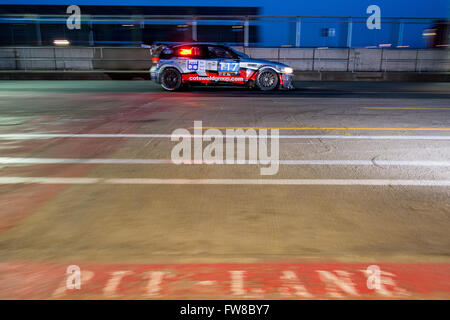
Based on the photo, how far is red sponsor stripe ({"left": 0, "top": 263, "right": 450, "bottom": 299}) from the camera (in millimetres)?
Answer: 2600

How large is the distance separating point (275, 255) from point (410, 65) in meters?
24.5

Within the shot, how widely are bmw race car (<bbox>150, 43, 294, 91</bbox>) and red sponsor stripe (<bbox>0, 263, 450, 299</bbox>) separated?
41.2 ft

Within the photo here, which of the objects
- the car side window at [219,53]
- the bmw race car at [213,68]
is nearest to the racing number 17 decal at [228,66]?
the bmw race car at [213,68]

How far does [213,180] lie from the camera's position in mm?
4824

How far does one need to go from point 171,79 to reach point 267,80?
12.0 ft

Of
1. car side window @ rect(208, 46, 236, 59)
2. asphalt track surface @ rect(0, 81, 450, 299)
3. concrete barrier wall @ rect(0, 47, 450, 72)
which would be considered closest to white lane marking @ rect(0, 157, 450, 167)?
asphalt track surface @ rect(0, 81, 450, 299)

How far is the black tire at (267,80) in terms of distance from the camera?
14.9 metres

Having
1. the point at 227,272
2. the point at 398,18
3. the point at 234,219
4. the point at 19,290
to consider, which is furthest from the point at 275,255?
the point at 398,18

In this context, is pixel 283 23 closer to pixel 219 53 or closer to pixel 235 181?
pixel 219 53

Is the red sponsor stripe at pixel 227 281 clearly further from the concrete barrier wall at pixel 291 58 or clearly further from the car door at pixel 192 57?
the concrete barrier wall at pixel 291 58

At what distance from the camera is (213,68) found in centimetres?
1482

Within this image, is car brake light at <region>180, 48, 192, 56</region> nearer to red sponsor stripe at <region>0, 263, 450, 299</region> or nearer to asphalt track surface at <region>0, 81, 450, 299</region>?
asphalt track surface at <region>0, 81, 450, 299</region>

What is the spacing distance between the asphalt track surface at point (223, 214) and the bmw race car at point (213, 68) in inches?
295

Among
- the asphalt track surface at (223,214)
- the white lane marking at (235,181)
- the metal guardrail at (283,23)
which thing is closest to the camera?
the asphalt track surface at (223,214)
